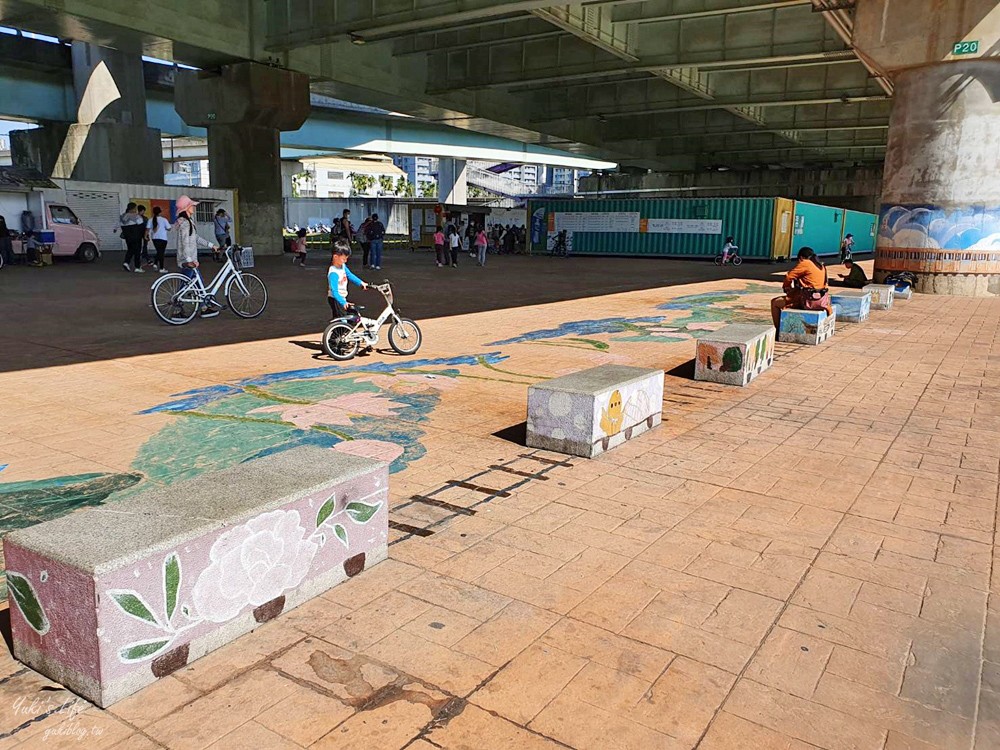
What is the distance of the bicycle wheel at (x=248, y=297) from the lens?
1316 centimetres

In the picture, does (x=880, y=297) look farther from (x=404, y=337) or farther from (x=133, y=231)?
(x=133, y=231)

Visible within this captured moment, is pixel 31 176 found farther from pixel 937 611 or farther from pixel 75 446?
pixel 937 611

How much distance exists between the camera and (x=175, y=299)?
486 inches

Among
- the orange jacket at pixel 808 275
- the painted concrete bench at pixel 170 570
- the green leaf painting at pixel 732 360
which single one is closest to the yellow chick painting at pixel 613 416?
the painted concrete bench at pixel 170 570

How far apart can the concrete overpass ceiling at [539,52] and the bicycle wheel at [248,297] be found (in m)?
12.7

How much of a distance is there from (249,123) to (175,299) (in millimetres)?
20252

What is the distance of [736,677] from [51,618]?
2787 millimetres

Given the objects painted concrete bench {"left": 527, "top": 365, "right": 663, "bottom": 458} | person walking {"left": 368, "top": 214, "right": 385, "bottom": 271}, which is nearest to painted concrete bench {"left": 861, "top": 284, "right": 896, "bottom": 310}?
painted concrete bench {"left": 527, "top": 365, "right": 663, "bottom": 458}

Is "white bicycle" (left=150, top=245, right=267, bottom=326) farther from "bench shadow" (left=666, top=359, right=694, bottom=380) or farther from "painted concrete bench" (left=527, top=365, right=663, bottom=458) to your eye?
"painted concrete bench" (left=527, top=365, right=663, bottom=458)

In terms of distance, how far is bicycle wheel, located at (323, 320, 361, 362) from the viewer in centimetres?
991

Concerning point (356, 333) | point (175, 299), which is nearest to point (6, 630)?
point (356, 333)

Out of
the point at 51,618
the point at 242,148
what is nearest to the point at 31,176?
the point at 242,148

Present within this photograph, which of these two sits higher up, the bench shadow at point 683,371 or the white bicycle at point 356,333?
the white bicycle at point 356,333

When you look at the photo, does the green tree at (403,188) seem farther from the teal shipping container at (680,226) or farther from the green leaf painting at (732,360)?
the green leaf painting at (732,360)
